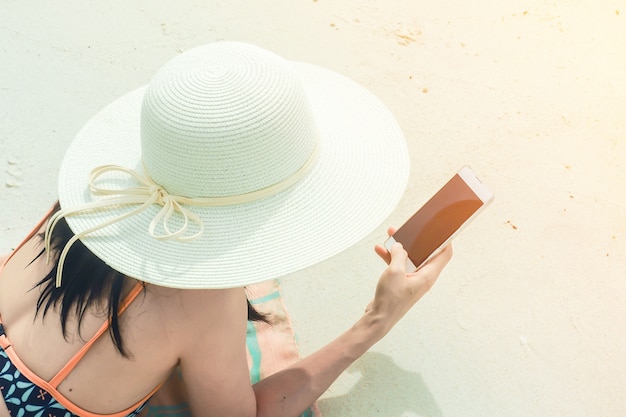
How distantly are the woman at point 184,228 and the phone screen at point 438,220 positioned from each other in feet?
0.97

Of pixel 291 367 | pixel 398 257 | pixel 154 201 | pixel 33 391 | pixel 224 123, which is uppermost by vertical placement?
pixel 224 123

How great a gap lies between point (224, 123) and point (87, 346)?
425 mm

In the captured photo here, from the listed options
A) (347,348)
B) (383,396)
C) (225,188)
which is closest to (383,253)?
(347,348)

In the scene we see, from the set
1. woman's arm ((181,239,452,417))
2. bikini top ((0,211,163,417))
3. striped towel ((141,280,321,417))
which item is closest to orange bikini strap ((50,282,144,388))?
bikini top ((0,211,163,417))

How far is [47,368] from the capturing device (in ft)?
3.10

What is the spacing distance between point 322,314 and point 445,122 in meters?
0.81

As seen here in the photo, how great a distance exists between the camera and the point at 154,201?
0.90m

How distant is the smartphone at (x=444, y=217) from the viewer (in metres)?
1.28

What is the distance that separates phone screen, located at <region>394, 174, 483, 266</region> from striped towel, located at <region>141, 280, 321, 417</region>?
39cm

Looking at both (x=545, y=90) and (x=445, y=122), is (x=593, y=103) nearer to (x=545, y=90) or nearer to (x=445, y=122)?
(x=545, y=90)

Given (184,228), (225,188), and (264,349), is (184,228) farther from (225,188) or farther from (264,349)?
(264,349)

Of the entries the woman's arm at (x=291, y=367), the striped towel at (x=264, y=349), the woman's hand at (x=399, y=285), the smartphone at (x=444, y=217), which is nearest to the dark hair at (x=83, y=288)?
the woman's arm at (x=291, y=367)

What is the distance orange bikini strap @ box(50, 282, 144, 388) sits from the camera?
0.92 m

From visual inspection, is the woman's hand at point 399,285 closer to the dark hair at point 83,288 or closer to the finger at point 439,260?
the finger at point 439,260
